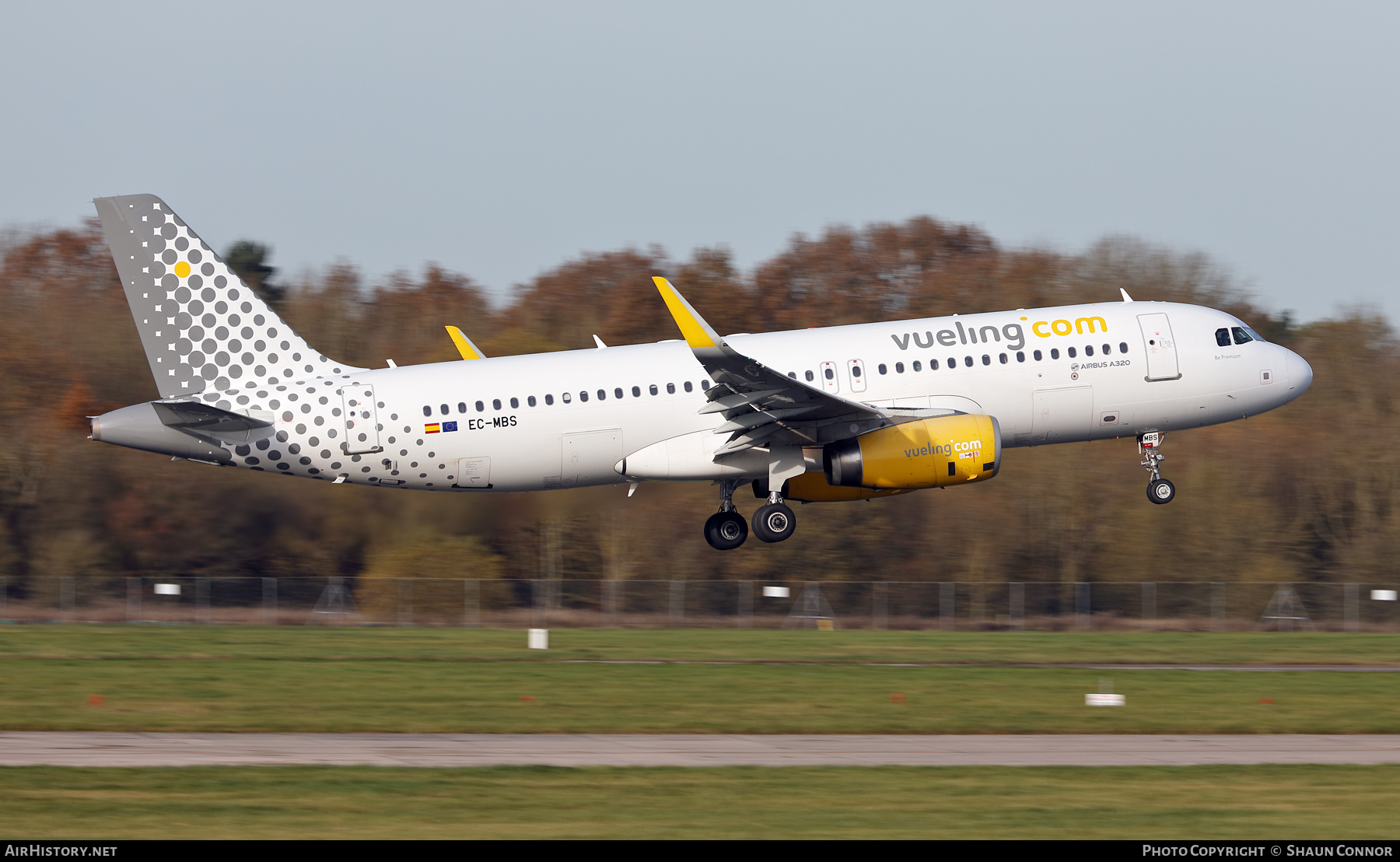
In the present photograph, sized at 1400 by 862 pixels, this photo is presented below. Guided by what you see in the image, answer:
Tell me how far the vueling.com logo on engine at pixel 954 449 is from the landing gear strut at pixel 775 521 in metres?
3.59

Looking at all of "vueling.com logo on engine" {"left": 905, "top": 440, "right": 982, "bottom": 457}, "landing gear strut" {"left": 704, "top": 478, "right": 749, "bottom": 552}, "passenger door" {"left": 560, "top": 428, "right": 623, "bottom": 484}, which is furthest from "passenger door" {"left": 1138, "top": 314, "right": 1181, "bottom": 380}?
"passenger door" {"left": 560, "top": 428, "right": 623, "bottom": 484}

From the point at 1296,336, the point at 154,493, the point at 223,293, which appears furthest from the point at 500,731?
the point at 1296,336

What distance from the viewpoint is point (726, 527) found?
1431 inches

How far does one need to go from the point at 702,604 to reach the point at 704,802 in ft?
107

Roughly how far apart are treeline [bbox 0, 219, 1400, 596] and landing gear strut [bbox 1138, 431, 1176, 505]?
1342 centimetres

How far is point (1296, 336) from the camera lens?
67312 mm

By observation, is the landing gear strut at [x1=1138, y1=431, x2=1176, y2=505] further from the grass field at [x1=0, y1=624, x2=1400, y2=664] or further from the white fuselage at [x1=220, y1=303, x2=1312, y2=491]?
the grass field at [x1=0, y1=624, x2=1400, y2=664]

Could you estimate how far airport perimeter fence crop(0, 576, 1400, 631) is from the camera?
157 ft

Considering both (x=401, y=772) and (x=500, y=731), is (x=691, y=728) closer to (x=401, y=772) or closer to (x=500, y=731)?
(x=500, y=731)

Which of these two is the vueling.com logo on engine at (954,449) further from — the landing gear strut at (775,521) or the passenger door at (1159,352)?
the passenger door at (1159,352)

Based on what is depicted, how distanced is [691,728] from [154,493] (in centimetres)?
3135

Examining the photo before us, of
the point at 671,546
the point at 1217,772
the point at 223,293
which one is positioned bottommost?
the point at 1217,772

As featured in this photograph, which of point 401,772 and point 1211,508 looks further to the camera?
point 1211,508

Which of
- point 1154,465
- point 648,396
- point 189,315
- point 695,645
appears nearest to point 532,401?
point 648,396
